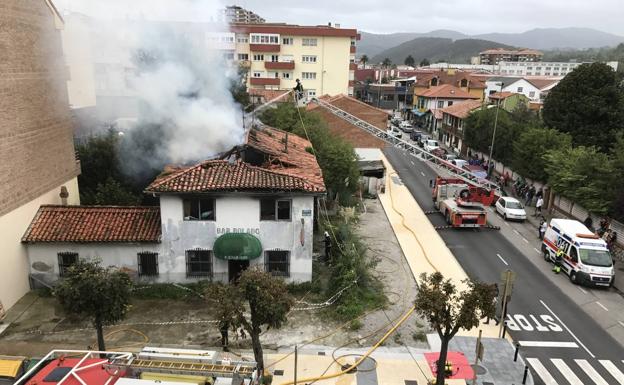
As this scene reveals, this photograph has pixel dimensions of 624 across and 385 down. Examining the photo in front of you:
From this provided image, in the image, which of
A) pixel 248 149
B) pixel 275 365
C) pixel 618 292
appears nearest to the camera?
pixel 275 365

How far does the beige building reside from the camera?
16.6 metres

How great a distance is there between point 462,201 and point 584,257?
8858 millimetres

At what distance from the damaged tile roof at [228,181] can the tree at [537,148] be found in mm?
21017

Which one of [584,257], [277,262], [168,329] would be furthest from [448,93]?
[168,329]

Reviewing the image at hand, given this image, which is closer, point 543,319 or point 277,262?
point 543,319

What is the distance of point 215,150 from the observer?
878 inches

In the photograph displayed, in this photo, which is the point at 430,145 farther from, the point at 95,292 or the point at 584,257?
the point at 95,292

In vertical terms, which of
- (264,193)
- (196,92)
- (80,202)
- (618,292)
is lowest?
(618,292)

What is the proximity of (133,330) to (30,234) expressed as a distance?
5.95m

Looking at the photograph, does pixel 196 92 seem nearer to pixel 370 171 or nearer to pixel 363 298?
pixel 363 298

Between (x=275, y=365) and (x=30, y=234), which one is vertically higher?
(x=30, y=234)

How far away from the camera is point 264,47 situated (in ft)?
201

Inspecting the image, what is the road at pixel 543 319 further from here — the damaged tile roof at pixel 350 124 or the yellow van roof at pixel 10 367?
the damaged tile roof at pixel 350 124

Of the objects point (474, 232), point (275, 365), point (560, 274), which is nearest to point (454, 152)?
point (474, 232)
